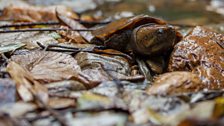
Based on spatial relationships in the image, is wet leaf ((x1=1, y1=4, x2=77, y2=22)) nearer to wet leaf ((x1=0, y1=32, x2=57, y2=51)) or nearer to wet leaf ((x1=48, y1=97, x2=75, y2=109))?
wet leaf ((x1=0, y1=32, x2=57, y2=51))

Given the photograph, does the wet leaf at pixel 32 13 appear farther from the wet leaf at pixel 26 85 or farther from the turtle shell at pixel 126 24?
the wet leaf at pixel 26 85

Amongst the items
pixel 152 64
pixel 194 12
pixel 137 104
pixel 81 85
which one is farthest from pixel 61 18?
pixel 194 12

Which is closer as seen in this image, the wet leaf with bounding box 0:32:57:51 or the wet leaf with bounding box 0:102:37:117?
the wet leaf with bounding box 0:102:37:117

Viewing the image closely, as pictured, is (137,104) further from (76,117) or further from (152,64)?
(152,64)

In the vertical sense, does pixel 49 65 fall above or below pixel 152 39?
below

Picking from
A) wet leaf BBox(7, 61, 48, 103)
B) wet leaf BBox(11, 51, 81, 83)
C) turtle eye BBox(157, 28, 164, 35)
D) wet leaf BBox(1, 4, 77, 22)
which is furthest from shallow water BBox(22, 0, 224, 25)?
wet leaf BBox(7, 61, 48, 103)

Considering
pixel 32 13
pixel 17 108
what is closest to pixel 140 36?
pixel 17 108

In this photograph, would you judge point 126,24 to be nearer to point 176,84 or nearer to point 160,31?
point 160,31

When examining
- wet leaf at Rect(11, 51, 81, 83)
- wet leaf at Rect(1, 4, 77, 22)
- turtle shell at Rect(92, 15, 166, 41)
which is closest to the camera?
wet leaf at Rect(11, 51, 81, 83)
